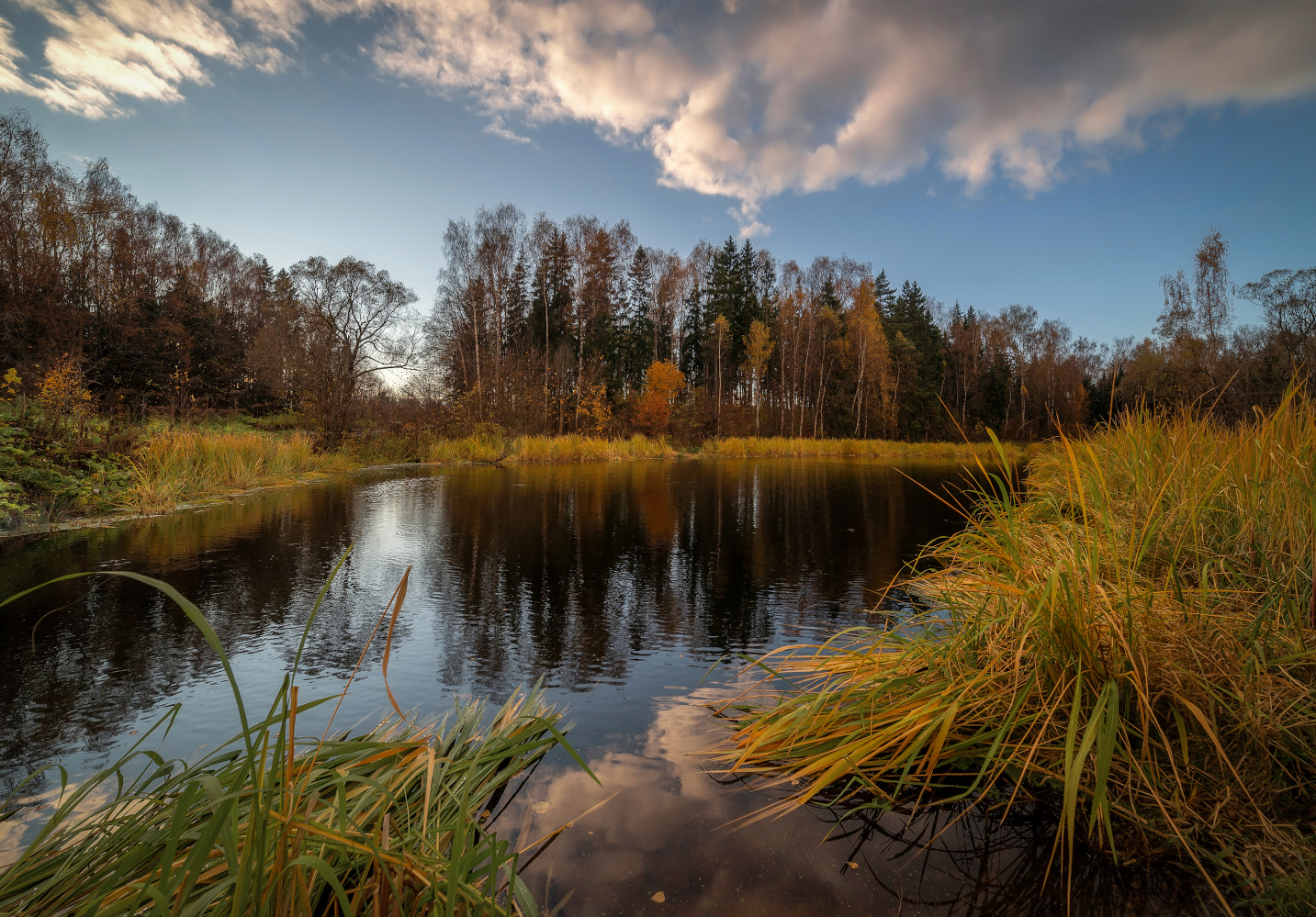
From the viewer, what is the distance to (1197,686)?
192 centimetres

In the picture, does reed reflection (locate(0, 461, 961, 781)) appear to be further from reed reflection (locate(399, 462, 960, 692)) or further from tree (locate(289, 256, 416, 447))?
tree (locate(289, 256, 416, 447))

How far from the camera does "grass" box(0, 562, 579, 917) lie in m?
1.07

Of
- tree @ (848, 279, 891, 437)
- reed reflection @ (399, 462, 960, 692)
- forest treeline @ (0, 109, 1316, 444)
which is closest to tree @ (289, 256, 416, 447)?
forest treeline @ (0, 109, 1316, 444)

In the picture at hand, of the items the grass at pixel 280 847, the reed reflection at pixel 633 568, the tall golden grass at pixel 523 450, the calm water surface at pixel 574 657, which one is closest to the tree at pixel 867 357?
the tall golden grass at pixel 523 450

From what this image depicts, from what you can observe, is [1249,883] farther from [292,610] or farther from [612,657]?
[292,610]

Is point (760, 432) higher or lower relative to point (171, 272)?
lower

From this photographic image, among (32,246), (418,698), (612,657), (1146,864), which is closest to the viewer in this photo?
(1146,864)

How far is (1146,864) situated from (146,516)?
35.8 feet

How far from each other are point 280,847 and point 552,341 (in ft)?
110

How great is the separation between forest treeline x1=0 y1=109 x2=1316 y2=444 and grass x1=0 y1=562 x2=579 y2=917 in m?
10.4

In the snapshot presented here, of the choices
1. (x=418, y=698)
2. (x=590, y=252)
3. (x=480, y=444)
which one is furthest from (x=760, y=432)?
(x=418, y=698)

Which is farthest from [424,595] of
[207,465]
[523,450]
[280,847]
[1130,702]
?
[523,450]

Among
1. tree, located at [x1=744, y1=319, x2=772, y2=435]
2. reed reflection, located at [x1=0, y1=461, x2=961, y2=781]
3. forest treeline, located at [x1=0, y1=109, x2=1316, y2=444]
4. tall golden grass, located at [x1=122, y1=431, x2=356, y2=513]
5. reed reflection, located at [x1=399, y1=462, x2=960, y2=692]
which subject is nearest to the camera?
reed reflection, located at [x1=0, y1=461, x2=961, y2=781]

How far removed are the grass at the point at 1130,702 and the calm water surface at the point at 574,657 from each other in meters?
0.17
